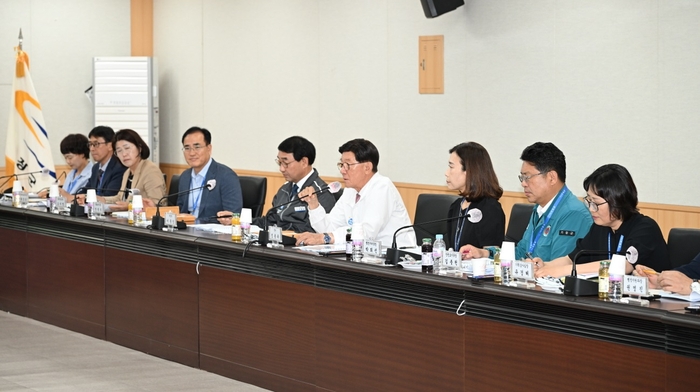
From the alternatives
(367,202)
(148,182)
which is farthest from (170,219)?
(148,182)

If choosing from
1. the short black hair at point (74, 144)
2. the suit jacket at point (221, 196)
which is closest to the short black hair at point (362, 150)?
the suit jacket at point (221, 196)

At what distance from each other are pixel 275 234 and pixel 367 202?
0.55 metres

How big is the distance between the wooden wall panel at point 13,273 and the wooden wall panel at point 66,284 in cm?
7

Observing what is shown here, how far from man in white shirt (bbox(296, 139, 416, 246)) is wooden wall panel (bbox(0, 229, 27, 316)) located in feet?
7.19

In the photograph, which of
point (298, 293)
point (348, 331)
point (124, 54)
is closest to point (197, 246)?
point (298, 293)

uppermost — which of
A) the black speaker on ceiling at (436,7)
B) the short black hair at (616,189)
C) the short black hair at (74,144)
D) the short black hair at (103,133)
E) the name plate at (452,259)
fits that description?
the black speaker on ceiling at (436,7)

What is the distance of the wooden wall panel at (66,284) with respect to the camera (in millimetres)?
5254

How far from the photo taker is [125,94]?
9.03 meters

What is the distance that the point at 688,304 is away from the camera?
2.73 metres

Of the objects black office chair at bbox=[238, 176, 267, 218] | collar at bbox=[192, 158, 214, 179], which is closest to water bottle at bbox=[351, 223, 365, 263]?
collar at bbox=[192, 158, 214, 179]

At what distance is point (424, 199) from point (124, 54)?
18.5 feet

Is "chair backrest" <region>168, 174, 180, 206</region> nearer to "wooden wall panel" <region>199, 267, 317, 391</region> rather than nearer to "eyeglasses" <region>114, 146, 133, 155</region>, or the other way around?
"eyeglasses" <region>114, 146, 133, 155</region>

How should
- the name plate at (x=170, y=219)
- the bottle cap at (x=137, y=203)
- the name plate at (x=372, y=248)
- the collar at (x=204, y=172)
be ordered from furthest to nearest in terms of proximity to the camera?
the collar at (x=204, y=172) → the bottle cap at (x=137, y=203) → the name plate at (x=170, y=219) → the name plate at (x=372, y=248)

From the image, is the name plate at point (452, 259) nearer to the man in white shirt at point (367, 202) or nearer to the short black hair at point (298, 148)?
the man in white shirt at point (367, 202)
